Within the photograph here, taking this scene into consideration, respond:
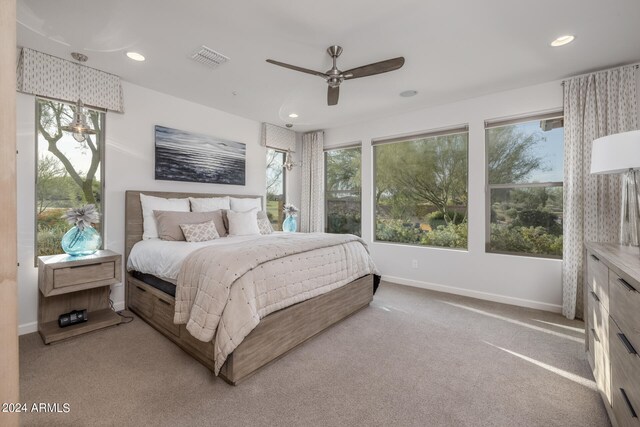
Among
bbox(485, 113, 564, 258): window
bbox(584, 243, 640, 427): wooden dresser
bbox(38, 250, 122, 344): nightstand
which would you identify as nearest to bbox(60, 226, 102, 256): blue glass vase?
bbox(38, 250, 122, 344): nightstand

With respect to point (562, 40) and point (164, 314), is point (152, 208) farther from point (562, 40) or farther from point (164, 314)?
point (562, 40)

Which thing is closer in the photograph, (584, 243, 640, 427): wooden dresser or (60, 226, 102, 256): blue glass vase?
(584, 243, 640, 427): wooden dresser

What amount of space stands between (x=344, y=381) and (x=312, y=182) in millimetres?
3740

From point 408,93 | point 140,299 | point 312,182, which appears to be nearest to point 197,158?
point 140,299

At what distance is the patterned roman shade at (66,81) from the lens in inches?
101

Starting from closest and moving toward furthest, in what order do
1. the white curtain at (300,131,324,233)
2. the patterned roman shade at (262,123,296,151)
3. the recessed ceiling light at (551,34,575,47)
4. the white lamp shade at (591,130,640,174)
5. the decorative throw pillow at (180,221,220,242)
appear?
1. the white lamp shade at (591,130,640,174)
2. the recessed ceiling light at (551,34,575,47)
3. the decorative throw pillow at (180,221,220,242)
4. the patterned roman shade at (262,123,296,151)
5. the white curtain at (300,131,324,233)

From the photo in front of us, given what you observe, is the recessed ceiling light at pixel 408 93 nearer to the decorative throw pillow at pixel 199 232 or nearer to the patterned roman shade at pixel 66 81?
the decorative throw pillow at pixel 199 232

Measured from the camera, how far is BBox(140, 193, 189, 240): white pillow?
3.20 m

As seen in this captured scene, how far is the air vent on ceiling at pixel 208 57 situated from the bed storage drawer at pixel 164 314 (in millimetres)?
2193

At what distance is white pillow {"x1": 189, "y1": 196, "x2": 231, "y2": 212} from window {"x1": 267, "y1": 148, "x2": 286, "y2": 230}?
1.16m

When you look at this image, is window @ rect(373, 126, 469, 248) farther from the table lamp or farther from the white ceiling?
the table lamp

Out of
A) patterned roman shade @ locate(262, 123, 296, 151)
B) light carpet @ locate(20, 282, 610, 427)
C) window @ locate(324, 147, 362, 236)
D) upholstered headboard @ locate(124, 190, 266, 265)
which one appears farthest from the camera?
window @ locate(324, 147, 362, 236)

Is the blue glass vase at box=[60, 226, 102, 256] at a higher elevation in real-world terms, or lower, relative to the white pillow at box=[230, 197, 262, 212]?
lower

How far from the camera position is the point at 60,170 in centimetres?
288
